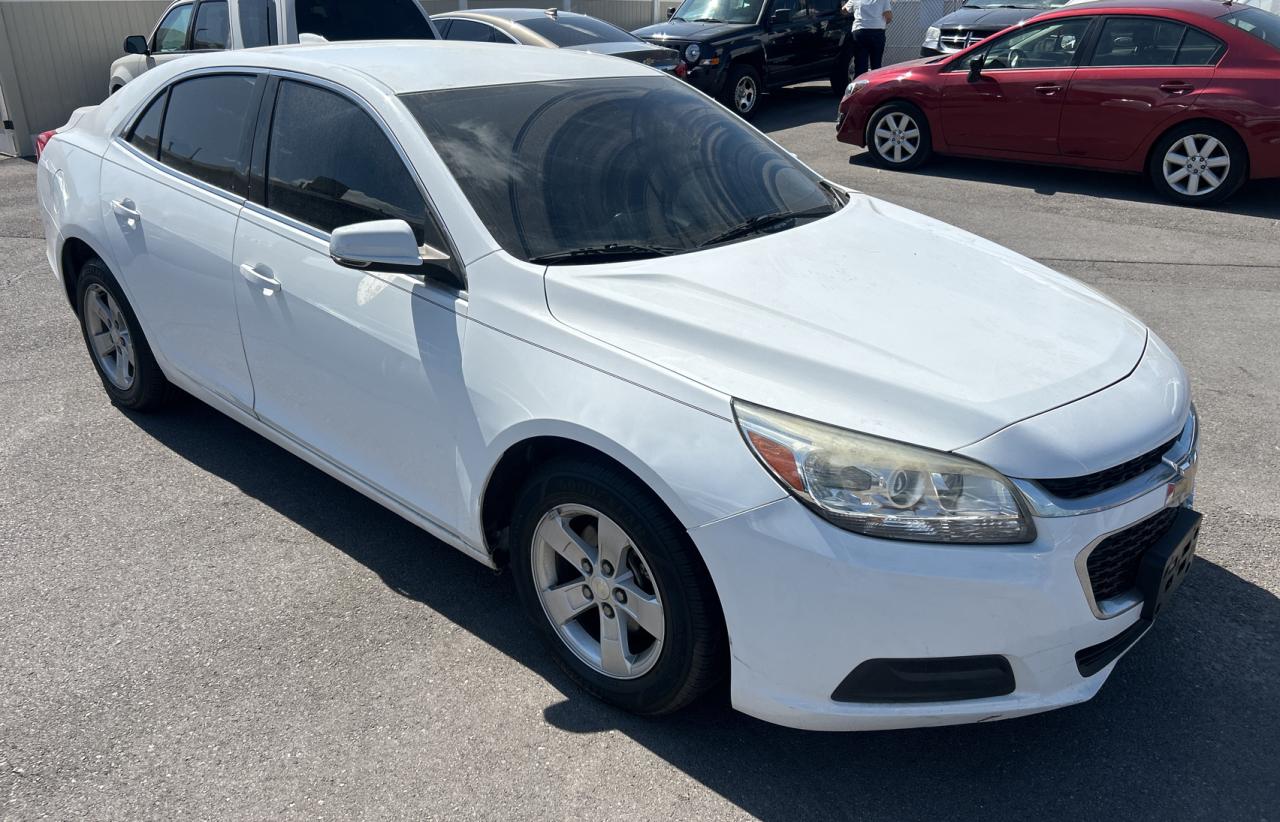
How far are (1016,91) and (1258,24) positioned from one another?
195cm

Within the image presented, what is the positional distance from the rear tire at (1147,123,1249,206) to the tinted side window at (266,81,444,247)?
7.82 m

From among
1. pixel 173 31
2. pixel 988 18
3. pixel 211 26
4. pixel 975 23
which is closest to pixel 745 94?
pixel 975 23

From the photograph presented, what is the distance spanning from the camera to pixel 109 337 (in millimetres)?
5035

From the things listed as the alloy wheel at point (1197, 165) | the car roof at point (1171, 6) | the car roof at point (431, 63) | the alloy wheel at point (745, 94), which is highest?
the car roof at point (431, 63)

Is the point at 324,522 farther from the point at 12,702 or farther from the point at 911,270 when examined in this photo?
the point at 911,270

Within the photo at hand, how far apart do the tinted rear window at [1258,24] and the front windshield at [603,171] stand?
677 centimetres

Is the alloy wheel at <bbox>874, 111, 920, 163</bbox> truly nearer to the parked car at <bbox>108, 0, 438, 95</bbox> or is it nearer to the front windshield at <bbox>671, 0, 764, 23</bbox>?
the front windshield at <bbox>671, 0, 764, 23</bbox>

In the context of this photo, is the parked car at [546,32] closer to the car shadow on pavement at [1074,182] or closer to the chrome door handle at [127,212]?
the car shadow on pavement at [1074,182]

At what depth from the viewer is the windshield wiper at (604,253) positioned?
3.17m

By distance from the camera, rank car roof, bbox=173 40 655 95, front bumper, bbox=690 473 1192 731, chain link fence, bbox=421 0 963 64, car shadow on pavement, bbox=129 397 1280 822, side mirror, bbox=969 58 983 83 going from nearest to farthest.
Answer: front bumper, bbox=690 473 1192 731, car shadow on pavement, bbox=129 397 1280 822, car roof, bbox=173 40 655 95, side mirror, bbox=969 58 983 83, chain link fence, bbox=421 0 963 64

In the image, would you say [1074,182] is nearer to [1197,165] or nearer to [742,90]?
[1197,165]

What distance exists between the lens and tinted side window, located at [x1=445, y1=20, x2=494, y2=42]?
11688 mm

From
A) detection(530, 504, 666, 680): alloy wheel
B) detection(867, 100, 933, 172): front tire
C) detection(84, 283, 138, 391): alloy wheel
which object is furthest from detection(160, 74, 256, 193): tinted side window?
detection(867, 100, 933, 172): front tire

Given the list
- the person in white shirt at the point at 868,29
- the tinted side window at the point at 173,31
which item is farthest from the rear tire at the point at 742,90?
the tinted side window at the point at 173,31
